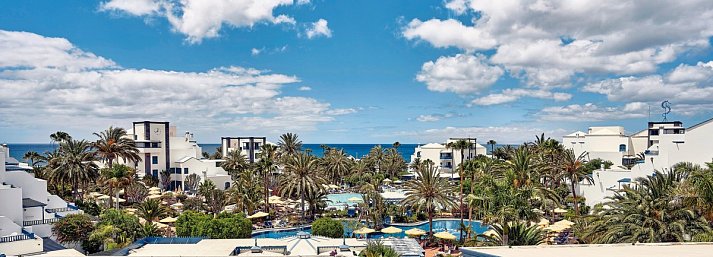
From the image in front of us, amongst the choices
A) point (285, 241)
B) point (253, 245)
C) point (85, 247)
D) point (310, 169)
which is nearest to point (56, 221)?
point (85, 247)

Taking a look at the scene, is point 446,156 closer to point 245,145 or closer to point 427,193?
point 245,145

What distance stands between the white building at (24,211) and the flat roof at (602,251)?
23.0m

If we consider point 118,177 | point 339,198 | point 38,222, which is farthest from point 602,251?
point 339,198

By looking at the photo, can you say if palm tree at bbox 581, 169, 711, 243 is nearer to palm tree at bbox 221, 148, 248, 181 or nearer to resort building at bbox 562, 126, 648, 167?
palm tree at bbox 221, 148, 248, 181

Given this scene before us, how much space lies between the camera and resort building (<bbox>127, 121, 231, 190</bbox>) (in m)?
70.2

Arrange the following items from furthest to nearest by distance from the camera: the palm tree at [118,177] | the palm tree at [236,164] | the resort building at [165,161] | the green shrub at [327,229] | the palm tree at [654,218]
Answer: the resort building at [165,161] → the palm tree at [236,164] → the palm tree at [118,177] → the green shrub at [327,229] → the palm tree at [654,218]

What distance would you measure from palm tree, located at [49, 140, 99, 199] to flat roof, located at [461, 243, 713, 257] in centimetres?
3823

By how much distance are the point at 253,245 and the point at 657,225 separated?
22.3 metres

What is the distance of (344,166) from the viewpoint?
73312 mm

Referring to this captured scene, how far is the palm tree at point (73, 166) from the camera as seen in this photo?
41812mm

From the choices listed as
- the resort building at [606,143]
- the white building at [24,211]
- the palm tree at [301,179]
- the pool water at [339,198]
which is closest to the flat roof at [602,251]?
the white building at [24,211]

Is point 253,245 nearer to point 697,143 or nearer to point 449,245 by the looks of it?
point 449,245

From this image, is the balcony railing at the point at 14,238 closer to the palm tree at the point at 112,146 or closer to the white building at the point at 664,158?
the palm tree at the point at 112,146

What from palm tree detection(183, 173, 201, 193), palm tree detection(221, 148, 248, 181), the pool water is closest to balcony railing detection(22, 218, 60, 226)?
palm tree detection(221, 148, 248, 181)
